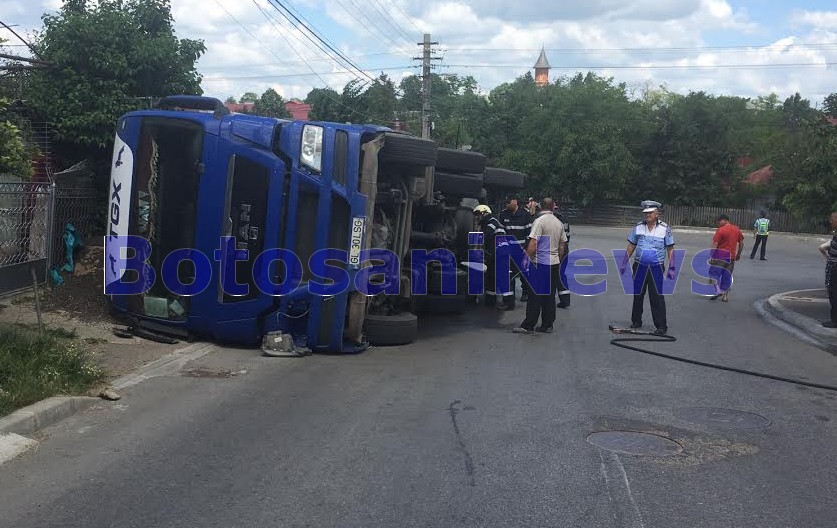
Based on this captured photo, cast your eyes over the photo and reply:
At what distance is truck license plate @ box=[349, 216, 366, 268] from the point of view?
328 inches

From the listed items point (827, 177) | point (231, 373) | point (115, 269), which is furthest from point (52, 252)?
Result: point (827, 177)

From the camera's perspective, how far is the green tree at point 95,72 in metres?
12.7

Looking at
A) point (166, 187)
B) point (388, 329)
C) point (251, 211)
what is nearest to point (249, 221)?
point (251, 211)

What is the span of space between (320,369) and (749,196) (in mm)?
51055

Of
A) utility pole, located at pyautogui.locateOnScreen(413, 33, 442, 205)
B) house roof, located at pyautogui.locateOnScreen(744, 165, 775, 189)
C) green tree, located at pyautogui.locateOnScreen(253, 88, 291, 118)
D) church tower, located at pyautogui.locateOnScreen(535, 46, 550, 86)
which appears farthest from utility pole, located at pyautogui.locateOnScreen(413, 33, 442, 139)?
church tower, located at pyautogui.locateOnScreen(535, 46, 550, 86)

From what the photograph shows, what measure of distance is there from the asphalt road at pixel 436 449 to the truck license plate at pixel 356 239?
108 cm

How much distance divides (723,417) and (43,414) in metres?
5.28

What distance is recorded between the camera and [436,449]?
17.9 feet

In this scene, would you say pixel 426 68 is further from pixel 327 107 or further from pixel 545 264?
pixel 545 264

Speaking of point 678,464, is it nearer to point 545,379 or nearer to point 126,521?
point 545,379

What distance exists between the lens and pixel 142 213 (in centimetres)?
860

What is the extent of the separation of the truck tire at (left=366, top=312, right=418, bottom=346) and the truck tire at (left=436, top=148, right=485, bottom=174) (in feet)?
8.32

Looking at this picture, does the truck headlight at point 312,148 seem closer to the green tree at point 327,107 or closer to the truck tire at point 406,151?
the truck tire at point 406,151

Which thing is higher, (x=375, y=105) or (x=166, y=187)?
(x=375, y=105)
